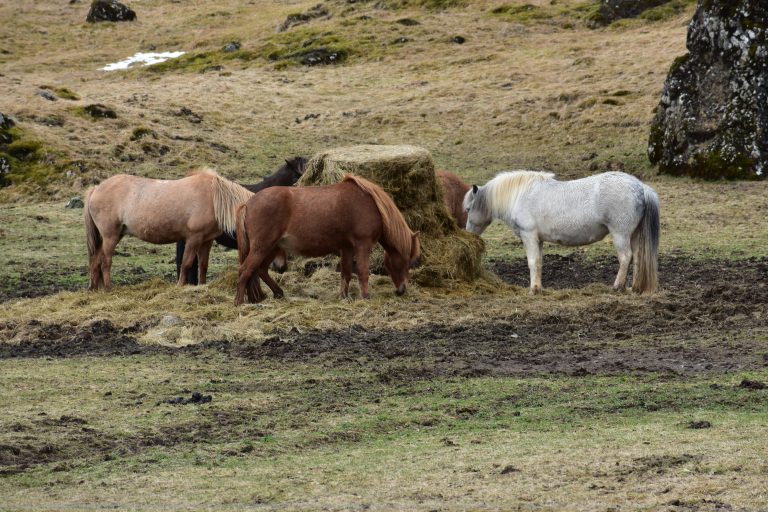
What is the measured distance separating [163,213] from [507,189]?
171 inches

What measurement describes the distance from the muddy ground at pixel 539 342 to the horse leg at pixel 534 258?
4.78 feet

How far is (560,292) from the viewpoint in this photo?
1400cm

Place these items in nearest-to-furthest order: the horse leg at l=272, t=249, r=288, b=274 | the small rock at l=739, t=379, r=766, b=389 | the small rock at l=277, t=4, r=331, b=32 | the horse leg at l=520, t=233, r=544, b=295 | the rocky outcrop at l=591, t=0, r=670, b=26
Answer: the small rock at l=739, t=379, r=766, b=389
the horse leg at l=520, t=233, r=544, b=295
the horse leg at l=272, t=249, r=288, b=274
the rocky outcrop at l=591, t=0, r=670, b=26
the small rock at l=277, t=4, r=331, b=32

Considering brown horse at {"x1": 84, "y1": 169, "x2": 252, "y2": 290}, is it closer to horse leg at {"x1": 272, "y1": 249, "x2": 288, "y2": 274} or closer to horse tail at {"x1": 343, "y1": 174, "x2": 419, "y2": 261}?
horse leg at {"x1": 272, "y1": 249, "x2": 288, "y2": 274}

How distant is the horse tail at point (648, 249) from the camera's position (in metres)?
13.4

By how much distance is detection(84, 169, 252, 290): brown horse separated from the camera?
1459 cm

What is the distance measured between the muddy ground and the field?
0.05 meters

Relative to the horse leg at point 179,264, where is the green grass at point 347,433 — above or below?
above

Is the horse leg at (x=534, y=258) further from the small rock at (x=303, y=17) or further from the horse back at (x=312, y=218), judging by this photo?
the small rock at (x=303, y=17)

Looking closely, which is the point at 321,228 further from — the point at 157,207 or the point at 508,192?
the point at 508,192

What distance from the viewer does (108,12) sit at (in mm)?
56812

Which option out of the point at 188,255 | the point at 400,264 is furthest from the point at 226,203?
the point at 400,264

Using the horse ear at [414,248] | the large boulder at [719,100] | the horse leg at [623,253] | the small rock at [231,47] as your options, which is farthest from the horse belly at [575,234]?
the small rock at [231,47]

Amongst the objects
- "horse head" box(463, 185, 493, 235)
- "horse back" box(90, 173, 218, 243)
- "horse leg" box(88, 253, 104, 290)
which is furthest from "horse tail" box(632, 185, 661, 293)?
"horse leg" box(88, 253, 104, 290)
